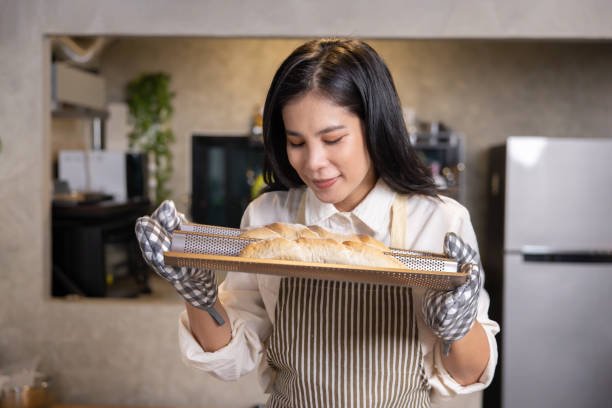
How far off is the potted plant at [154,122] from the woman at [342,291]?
3.69m

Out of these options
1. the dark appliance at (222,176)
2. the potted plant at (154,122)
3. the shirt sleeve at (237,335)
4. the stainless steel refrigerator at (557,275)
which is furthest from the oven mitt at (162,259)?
the potted plant at (154,122)

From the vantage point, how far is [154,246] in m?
0.88

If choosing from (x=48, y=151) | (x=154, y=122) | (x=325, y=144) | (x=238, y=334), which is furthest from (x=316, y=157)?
(x=154, y=122)

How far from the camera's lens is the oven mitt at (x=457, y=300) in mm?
883

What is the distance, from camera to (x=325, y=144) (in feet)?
3.48

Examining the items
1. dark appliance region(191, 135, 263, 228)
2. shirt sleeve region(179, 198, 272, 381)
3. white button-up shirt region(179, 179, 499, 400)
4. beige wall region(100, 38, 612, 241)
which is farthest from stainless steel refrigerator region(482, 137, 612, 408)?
shirt sleeve region(179, 198, 272, 381)


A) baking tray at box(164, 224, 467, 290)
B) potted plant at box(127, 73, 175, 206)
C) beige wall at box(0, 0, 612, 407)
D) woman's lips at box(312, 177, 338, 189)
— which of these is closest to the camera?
baking tray at box(164, 224, 467, 290)

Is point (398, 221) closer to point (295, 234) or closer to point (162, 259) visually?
point (295, 234)

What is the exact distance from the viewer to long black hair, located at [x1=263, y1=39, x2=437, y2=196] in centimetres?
107

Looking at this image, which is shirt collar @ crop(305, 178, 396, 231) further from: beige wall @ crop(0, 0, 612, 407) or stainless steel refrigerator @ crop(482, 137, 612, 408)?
stainless steel refrigerator @ crop(482, 137, 612, 408)

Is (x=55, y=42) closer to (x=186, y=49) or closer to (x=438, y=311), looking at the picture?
(x=186, y=49)

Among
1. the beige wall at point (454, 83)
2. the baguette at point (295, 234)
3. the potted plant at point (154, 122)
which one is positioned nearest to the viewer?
the baguette at point (295, 234)

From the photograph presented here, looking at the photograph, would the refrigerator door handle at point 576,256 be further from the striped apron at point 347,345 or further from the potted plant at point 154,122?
the potted plant at point 154,122

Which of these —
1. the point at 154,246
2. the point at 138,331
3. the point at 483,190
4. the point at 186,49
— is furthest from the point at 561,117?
the point at 154,246
